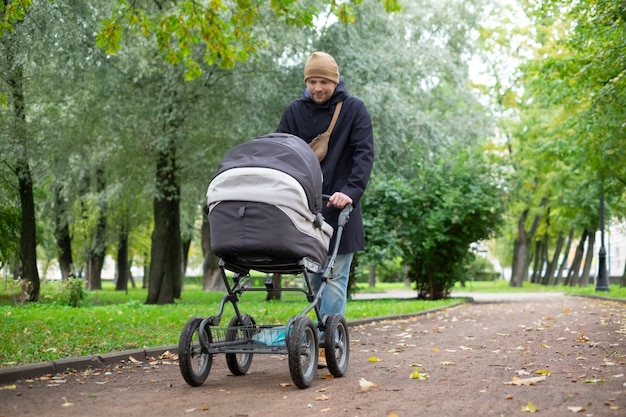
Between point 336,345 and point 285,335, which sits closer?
point 285,335

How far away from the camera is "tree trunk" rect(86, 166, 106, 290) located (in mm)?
26859

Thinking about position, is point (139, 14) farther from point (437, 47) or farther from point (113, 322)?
point (437, 47)

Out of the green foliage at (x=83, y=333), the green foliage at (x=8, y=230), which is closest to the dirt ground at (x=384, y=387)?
the green foliage at (x=83, y=333)

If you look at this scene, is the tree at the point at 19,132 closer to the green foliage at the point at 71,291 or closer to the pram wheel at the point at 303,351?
the green foliage at the point at 71,291

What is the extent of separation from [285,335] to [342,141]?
A: 167 cm

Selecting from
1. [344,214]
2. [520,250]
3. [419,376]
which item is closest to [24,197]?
[344,214]

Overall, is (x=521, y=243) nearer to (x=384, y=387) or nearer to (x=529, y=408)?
(x=384, y=387)

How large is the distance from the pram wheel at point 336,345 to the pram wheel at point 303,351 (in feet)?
0.60

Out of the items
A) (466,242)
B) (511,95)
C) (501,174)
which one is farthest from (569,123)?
(511,95)

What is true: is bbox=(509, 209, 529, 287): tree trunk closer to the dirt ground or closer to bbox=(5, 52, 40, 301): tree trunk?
bbox=(5, 52, 40, 301): tree trunk

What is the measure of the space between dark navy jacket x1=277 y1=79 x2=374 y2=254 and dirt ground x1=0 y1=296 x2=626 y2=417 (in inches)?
46.2

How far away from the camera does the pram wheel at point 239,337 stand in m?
5.88

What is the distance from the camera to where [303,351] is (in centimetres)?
548

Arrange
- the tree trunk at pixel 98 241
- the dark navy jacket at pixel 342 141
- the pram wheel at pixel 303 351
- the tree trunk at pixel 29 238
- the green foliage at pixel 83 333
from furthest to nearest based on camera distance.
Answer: the tree trunk at pixel 98 241, the tree trunk at pixel 29 238, the green foliage at pixel 83 333, the dark navy jacket at pixel 342 141, the pram wheel at pixel 303 351
